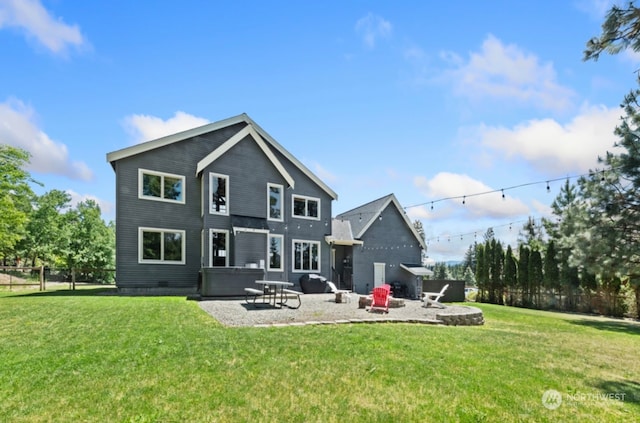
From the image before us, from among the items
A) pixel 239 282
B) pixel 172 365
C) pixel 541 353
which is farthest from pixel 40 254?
pixel 541 353

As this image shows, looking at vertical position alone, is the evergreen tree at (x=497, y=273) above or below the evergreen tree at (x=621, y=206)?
below

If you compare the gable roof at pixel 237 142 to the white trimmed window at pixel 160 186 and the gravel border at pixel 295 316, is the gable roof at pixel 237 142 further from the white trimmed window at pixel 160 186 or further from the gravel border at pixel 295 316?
the gravel border at pixel 295 316

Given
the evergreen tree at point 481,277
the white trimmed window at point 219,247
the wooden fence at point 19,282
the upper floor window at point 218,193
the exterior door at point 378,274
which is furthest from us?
the evergreen tree at point 481,277

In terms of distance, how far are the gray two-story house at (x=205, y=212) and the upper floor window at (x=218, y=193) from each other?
45 mm

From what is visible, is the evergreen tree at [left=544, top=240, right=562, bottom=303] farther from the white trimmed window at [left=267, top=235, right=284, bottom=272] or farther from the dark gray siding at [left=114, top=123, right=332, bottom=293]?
the white trimmed window at [left=267, top=235, right=284, bottom=272]

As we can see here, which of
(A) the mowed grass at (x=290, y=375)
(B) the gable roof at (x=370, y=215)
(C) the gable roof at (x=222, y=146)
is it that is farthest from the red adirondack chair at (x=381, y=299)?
(B) the gable roof at (x=370, y=215)

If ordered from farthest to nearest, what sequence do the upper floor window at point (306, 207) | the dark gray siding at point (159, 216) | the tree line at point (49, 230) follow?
the tree line at point (49, 230) < the upper floor window at point (306, 207) < the dark gray siding at point (159, 216)

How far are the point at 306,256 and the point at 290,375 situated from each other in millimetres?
14467

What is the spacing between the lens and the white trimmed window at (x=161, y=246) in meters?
15.2

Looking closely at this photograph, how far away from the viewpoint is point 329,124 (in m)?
15.5

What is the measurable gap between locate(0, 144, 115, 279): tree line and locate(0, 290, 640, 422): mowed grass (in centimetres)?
2051

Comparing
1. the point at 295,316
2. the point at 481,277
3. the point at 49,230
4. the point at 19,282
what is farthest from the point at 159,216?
the point at 49,230

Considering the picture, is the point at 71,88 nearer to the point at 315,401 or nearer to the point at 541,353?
the point at 315,401

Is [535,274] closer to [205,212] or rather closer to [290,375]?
[205,212]
